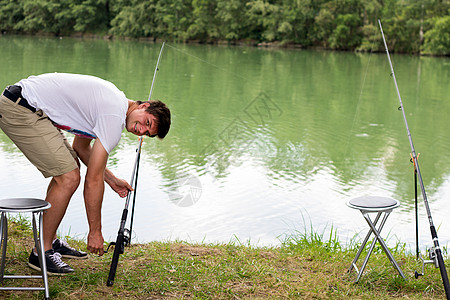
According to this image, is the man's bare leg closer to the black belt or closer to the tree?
the black belt

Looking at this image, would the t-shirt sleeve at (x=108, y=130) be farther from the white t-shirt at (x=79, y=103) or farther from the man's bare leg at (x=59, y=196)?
the man's bare leg at (x=59, y=196)

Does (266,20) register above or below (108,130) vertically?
above

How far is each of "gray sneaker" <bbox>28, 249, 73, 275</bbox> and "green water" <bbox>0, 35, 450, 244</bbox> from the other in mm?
1706

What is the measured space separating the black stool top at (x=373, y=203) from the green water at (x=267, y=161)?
164 centimetres

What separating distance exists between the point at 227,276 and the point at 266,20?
121ft

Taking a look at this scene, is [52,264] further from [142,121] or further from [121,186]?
[142,121]

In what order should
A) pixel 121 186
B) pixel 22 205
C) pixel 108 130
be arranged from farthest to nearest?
pixel 121 186 < pixel 108 130 < pixel 22 205

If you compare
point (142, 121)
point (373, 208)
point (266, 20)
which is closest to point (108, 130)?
point (142, 121)

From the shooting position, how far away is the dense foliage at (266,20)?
34625 mm

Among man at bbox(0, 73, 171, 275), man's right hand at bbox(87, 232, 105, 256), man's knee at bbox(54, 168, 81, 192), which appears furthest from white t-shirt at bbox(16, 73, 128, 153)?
man's right hand at bbox(87, 232, 105, 256)

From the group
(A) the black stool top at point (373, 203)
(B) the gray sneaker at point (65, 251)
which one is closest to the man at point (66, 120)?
(B) the gray sneaker at point (65, 251)

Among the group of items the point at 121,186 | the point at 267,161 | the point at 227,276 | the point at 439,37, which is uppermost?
the point at 439,37

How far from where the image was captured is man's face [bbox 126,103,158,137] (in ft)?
9.73

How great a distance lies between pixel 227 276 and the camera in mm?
3166
